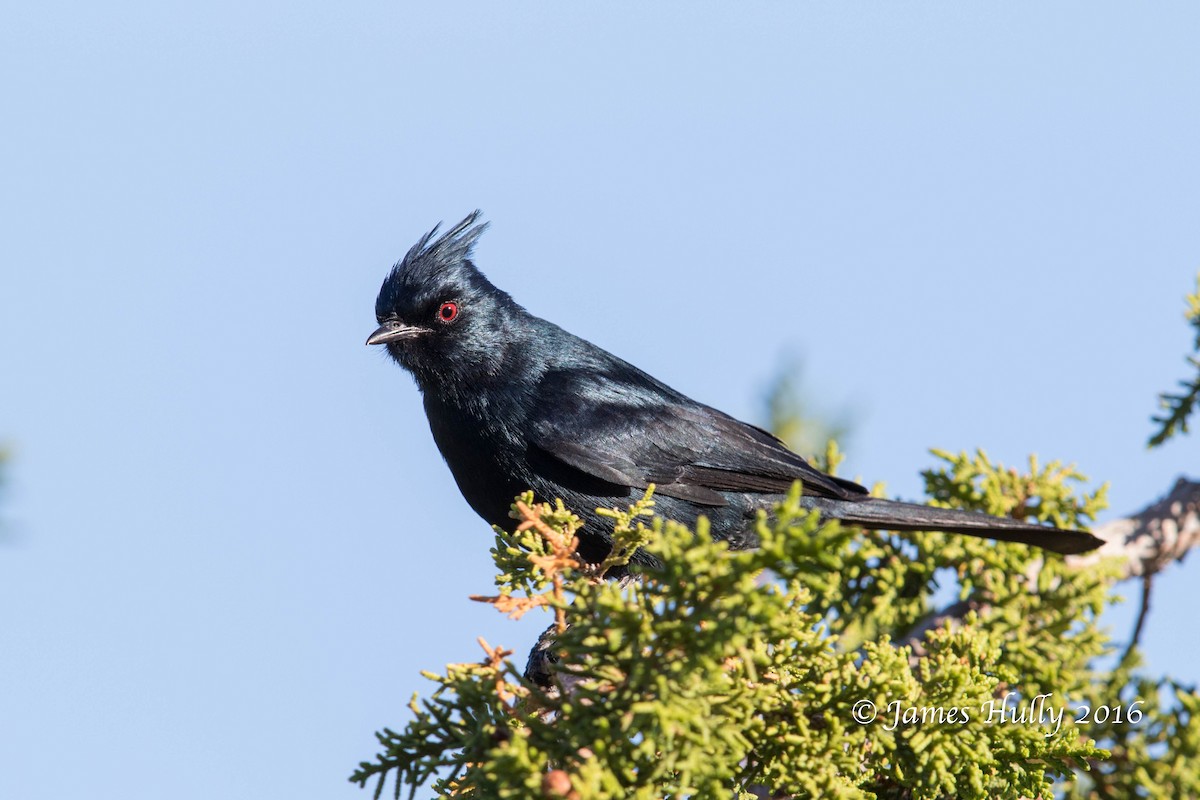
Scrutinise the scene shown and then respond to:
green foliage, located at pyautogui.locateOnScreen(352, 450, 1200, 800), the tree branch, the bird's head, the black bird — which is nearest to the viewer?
green foliage, located at pyautogui.locateOnScreen(352, 450, 1200, 800)

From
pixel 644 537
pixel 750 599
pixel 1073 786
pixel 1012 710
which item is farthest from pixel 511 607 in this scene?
pixel 1073 786

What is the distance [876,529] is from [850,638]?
1.76ft

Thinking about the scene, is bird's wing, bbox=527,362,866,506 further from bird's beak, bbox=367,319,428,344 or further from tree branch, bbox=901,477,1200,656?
tree branch, bbox=901,477,1200,656

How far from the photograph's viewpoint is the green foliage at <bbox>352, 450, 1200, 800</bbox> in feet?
8.37

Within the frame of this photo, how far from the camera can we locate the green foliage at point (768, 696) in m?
2.55

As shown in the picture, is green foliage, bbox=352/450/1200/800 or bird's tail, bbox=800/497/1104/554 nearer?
green foliage, bbox=352/450/1200/800

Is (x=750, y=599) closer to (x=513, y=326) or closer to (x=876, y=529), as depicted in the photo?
(x=876, y=529)

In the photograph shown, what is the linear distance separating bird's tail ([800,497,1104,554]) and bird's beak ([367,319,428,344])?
7.19ft

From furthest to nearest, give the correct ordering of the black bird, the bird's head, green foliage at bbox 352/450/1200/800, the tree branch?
the bird's head
the black bird
the tree branch
green foliage at bbox 352/450/1200/800

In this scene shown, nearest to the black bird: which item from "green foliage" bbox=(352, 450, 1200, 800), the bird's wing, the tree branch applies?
the bird's wing

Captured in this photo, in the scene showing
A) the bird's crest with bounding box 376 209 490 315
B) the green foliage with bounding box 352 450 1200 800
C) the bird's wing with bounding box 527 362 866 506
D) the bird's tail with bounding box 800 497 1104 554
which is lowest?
the green foliage with bounding box 352 450 1200 800

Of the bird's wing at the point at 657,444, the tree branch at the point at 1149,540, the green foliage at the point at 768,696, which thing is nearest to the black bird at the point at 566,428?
the bird's wing at the point at 657,444

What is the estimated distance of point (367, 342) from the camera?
18.7ft

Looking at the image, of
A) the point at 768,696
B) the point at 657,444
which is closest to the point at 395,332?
the point at 657,444
